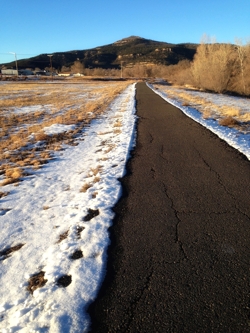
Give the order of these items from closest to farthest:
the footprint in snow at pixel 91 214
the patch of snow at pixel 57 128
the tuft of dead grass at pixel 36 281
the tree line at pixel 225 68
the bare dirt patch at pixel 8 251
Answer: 1. the tuft of dead grass at pixel 36 281
2. the bare dirt patch at pixel 8 251
3. the footprint in snow at pixel 91 214
4. the patch of snow at pixel 57 128
5. the tree line at pixel 225 68

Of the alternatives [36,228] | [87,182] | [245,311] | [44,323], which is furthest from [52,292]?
[87,182]

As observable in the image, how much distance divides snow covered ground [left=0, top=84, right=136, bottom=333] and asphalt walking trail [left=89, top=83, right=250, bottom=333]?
0.24 meters

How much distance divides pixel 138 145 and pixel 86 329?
6461 millimetres

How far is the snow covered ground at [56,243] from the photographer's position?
2441mm

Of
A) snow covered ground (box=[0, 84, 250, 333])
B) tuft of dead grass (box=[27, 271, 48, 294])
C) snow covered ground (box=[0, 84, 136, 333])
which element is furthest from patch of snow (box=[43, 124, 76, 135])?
tuft of dead grass (box=[27, 271, 48, 294])

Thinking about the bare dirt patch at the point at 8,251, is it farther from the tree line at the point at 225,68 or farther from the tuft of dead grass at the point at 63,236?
the tree line at the point at 225,68

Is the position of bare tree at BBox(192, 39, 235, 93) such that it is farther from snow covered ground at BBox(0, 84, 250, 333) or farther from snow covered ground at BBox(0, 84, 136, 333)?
snow covered ground at BBox(0, 84, 136, 333)

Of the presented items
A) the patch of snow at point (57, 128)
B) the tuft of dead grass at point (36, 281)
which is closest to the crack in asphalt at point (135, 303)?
the tuft of dead grass at point (36, 281)

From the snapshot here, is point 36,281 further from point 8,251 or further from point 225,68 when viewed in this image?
point 225,68

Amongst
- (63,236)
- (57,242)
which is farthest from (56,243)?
(63,236)

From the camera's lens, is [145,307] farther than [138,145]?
No

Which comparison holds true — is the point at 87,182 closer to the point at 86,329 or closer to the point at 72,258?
the point at 72,258

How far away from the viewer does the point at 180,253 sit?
10.2ft

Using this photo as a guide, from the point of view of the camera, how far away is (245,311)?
2.29 meters
